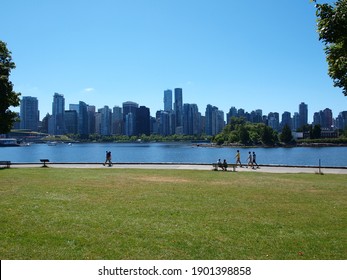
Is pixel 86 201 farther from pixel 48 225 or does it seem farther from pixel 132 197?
pixel 48 225

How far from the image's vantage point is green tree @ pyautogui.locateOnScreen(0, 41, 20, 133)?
30031 millimetres

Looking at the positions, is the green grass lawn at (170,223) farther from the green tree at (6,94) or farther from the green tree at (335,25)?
the green tree at (6,94)

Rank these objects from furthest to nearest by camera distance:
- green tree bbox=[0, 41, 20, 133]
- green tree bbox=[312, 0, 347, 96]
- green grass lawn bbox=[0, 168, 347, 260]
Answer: green tree bbox=[0, 41, 20, 133]
green tree bbox=[312, 0, 347, 96]
green grass lawn bbox=[0, 168, 347, 260]

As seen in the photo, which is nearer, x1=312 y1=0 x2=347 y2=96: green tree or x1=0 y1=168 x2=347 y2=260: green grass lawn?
x1=0 y1=168 x2=347 y2=260: green grass lawn

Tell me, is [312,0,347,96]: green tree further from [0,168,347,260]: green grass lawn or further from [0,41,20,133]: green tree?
[0,41,20,133]: green tree

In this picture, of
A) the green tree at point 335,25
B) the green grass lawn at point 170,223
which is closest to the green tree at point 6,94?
the green grass lawn at point 170,223

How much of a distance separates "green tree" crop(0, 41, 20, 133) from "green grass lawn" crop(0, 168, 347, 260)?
15.4 meters


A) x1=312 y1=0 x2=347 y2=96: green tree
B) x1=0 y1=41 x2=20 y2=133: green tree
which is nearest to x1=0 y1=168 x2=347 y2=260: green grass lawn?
x1=312 y1=0 x2=347 y2=96: green tree

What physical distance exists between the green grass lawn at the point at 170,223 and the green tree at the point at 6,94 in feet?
50.4

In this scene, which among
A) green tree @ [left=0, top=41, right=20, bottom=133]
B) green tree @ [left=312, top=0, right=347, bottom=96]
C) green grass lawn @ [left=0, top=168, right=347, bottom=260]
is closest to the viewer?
green grass lawn @ [left=0, top=168, right=347, bottom=260]

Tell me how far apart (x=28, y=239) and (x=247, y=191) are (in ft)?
36.4

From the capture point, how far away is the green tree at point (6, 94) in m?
30.0

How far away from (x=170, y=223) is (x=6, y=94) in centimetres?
2503
